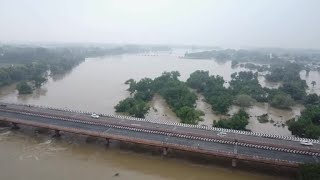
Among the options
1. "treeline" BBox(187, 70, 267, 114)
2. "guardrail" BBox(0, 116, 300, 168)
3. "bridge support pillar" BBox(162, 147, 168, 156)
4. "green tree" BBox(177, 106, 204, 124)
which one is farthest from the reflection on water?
"treeline" BBox(187, 70, 267, 114)

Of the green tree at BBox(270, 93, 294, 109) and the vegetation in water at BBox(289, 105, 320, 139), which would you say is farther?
the green tree at BBox(270, 93, 294, 109)

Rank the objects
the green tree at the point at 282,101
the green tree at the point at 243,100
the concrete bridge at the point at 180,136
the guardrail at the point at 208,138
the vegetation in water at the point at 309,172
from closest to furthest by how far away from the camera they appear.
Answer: the vegetation in water at the point at 309,172 → the concrete bridge at the point at 180,136 → the guardrail at the point at 208,138 → the green tree at the point at 282,101 → the green tree at the point at 243,100

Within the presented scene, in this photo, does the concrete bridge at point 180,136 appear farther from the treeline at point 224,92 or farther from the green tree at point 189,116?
the treeline at point 224,92

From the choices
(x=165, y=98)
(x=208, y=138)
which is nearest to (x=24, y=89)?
(x=165, y=98)

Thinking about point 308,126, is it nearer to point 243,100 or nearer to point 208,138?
point 208,138

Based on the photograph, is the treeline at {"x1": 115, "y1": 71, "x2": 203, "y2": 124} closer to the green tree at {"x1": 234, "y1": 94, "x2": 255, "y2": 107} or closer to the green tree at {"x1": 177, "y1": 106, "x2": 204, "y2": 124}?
the green tree at {"x1": 177, "y1": 106, "x2": 204, "y2": 124}

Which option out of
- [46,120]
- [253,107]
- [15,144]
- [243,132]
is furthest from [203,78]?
[15,144]

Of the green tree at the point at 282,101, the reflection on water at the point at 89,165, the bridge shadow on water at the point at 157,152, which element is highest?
the green tree at the point at 282,101

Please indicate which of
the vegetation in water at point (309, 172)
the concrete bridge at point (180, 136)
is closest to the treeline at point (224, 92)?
the concrete bridge at point (180, 136)
